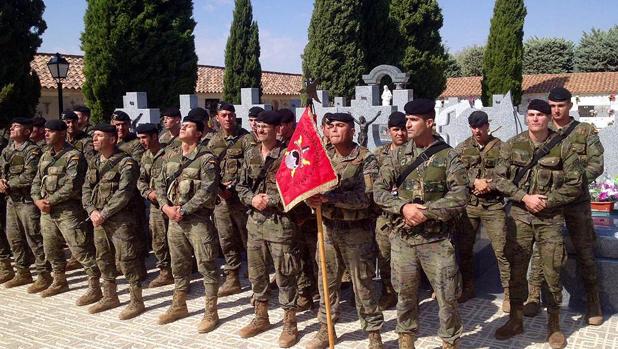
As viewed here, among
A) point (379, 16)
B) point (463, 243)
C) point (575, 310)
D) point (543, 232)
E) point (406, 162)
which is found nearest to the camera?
point (406, 162)

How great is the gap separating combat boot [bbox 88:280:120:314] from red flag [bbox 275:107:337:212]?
9.00ft

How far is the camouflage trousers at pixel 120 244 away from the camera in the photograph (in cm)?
569

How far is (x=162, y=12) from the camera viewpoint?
587 inches

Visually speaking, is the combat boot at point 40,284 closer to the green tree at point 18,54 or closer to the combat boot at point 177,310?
the combat boot at point 177,310

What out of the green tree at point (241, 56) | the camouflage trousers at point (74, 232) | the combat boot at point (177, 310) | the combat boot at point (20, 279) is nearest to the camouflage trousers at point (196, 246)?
the combat boot at point (177, 310)

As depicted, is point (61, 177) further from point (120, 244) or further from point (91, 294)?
point (91, 294)

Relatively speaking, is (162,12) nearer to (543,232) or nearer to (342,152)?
(342,152)

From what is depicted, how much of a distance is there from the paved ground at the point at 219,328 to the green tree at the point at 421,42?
854 inches

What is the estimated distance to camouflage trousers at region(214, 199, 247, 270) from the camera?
21.0 feet

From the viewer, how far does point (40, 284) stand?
6.69 m

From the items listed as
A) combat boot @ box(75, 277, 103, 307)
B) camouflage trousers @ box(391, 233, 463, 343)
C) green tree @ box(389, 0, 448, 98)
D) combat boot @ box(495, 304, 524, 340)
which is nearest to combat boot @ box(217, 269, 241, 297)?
combat boot @ box(75, 277, 103, 307)

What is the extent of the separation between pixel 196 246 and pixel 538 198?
3.13 metres

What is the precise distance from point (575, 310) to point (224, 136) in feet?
14.3

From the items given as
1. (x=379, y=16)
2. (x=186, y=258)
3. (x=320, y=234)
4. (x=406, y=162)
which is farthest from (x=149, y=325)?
(x=379, y=16)
